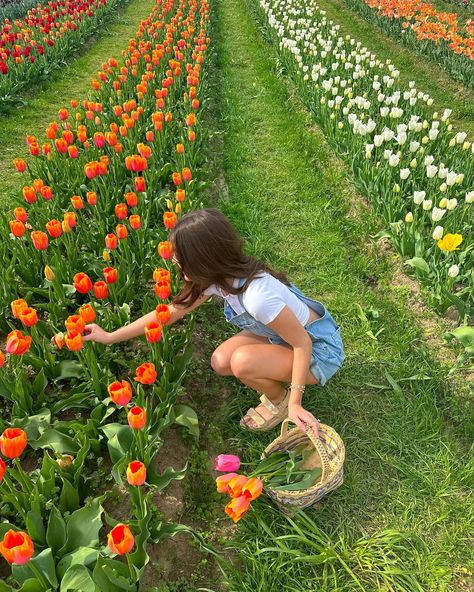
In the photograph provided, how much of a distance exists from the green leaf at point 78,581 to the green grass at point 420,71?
21.2 ft

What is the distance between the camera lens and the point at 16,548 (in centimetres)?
134

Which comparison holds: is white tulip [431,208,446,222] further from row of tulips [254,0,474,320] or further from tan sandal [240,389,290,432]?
tan sandal [240,389,290,432]

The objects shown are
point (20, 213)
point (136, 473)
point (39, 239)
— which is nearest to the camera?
point (136, 473)

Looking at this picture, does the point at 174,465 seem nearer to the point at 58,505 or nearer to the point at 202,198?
the point at 58,505

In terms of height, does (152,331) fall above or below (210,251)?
below

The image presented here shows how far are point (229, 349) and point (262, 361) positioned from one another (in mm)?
241

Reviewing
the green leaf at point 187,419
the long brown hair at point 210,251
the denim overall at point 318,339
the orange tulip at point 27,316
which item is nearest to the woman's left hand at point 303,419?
the denim overall at point 318,339

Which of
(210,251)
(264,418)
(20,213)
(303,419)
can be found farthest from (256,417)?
(20,213)

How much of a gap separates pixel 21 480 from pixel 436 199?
10.3ft

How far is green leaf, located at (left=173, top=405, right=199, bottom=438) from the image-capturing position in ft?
7.77

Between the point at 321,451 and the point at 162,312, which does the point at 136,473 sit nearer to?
the point at 162,312

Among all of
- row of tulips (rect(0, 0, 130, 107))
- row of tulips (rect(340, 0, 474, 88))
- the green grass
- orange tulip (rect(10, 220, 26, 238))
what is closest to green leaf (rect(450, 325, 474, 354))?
orange tulip (rect(10, 220, 26, 238))

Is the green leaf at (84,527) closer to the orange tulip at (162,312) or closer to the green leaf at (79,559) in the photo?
the green leaf at (79,559)

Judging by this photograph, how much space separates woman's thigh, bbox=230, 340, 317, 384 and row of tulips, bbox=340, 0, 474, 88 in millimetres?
6995
